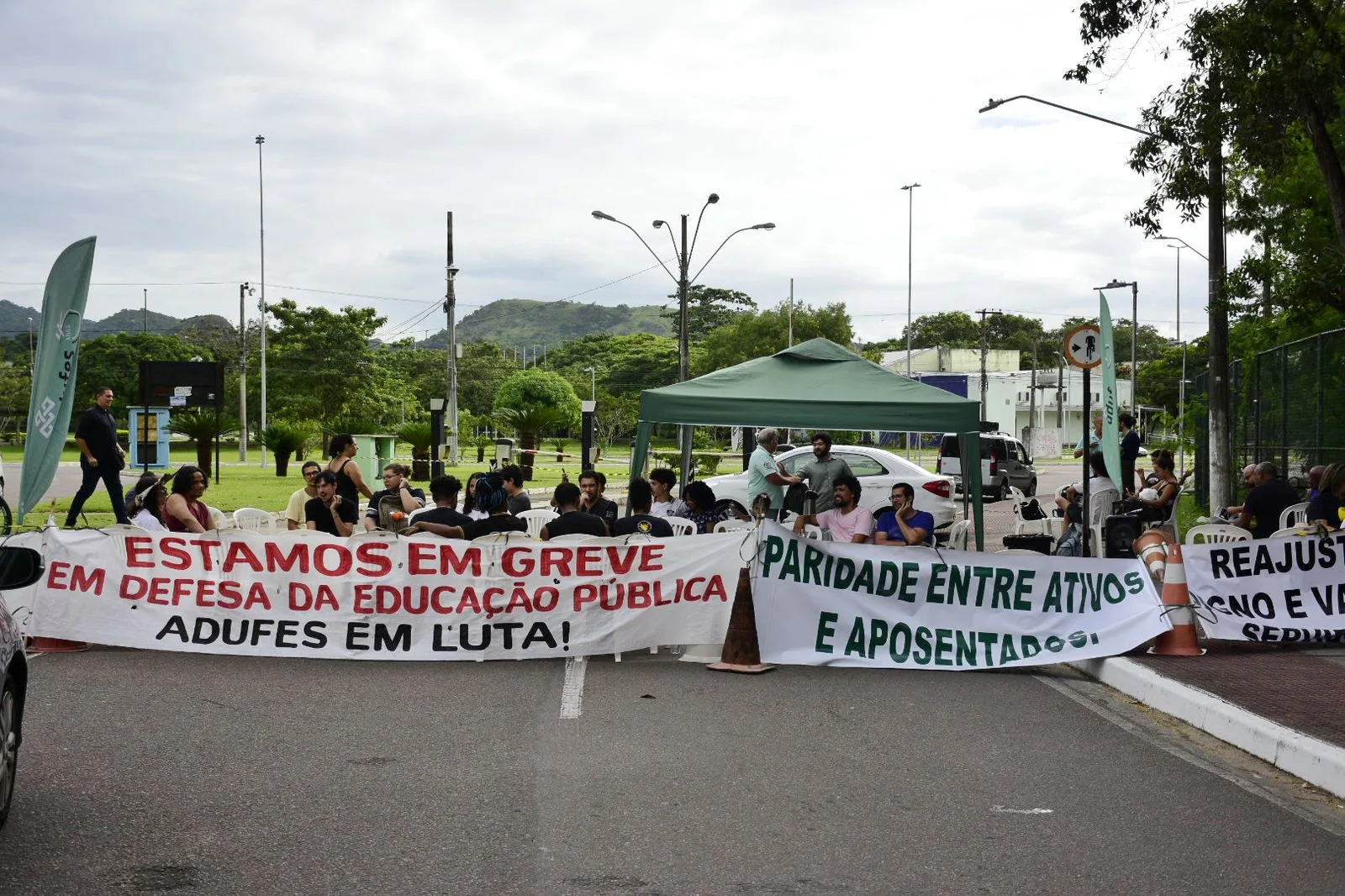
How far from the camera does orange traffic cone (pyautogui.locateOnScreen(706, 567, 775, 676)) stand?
10148 millimetres

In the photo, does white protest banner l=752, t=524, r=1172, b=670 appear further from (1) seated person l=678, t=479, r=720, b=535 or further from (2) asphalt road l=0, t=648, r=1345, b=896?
(1) seated person l=678, t=479, r=720, b=535

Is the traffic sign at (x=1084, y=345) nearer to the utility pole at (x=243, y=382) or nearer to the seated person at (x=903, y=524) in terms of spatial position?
the seated person at (x=903, y=524)

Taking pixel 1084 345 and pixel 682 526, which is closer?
pixel 682 526

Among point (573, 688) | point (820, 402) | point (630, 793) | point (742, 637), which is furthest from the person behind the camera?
point (820, 402)

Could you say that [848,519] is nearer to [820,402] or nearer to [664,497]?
[820,402]

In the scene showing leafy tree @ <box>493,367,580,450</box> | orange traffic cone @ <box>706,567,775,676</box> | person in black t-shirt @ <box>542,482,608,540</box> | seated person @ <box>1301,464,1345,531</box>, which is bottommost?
orange traffic cone @ <box>706,567,775,676</box>

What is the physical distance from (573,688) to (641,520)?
9.06 ft

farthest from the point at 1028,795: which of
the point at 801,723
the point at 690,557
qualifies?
the point at 690,557

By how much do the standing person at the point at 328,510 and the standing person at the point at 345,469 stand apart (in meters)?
0.41

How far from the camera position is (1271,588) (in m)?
11.1

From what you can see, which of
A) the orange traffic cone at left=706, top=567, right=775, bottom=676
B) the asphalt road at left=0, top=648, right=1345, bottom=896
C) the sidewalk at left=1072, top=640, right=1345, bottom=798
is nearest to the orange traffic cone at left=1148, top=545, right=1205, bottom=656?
the sidewalk at left=1072, top=640, right=1345, bottom=798

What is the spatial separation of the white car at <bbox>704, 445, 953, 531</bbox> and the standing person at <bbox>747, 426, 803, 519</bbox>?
402 centimetres

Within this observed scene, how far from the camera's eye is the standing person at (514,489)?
14.4m

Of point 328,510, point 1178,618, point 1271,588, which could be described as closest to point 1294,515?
point 1271,588
